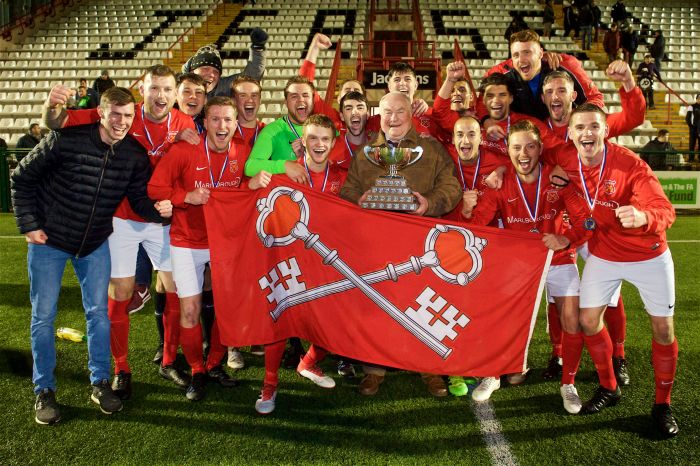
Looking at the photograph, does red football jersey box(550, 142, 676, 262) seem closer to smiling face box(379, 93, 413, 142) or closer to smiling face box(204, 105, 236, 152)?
smiling face box(379, 93, 413, 142)

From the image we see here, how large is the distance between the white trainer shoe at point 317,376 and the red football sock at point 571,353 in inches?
60.6

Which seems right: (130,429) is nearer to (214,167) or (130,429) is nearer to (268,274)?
(268,274)

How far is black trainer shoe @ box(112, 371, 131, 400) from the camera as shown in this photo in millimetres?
3857

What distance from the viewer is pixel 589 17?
752 inches

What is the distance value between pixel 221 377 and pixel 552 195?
8.34 ft

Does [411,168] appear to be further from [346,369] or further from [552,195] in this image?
[346,369]

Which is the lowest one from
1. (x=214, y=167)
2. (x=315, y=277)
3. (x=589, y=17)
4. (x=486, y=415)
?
(x=486, y=415)

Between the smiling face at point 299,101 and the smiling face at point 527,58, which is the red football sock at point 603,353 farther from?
the smiling face at point 299,101

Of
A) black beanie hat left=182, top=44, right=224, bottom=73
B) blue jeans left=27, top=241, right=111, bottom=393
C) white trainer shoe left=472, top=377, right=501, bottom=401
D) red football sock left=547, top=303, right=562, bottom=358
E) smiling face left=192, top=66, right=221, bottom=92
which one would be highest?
black beanie hat left=182, top=44, right=224, bottom=73

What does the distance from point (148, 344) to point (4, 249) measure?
4.97 m

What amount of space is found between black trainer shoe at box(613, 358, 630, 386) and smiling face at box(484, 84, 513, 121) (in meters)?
1.94

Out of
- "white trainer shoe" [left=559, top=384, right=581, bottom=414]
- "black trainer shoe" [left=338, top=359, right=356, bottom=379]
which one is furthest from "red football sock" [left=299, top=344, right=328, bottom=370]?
"white trainer shoe" [left=559, top=384, right=581, bottom=414]

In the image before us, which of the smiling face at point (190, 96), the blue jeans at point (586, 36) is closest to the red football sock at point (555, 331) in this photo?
the smiling face at point (190, 96)

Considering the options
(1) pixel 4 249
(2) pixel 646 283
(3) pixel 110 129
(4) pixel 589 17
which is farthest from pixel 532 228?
(4) pixel 589 17
